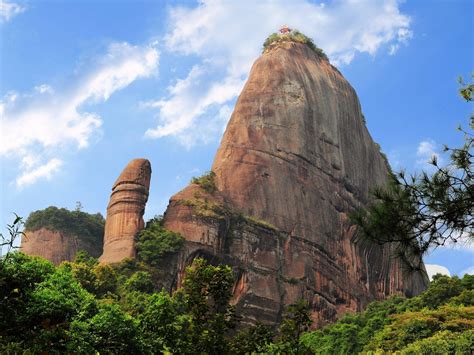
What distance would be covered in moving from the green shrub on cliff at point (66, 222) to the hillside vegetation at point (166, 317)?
1359 cm

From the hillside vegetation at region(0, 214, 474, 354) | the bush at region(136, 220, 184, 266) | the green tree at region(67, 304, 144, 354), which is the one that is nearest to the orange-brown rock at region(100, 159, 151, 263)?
the bush at region(136, 220, 184, 266)

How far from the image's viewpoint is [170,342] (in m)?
14.4

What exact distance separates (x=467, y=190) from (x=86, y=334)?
1160 centimetres

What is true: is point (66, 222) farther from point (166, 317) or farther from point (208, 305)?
point (208, 305)

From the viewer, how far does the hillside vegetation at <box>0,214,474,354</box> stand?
43.5 feet

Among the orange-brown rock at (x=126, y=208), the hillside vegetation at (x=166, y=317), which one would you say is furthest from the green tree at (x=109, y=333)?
the orange-brown rock at (x=126, y=208)

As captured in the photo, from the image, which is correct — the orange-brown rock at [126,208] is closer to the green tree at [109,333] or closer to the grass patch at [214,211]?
the grass patch at [214,211]

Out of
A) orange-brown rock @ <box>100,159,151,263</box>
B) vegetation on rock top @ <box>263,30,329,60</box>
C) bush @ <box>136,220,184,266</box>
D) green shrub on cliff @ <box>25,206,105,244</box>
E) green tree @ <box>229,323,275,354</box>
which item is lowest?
green tree @ <box>229,323,275,354</box>

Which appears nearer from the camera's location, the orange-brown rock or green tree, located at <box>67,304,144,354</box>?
green tree, located at <box>67,304,144,354</box>

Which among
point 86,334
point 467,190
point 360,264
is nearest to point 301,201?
point 360,264

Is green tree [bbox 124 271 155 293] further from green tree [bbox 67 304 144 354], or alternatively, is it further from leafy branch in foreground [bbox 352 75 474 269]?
leafy branch in foreground [bbox 352 75 474 269]

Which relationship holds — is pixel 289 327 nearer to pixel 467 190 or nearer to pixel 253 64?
pixel 467 190

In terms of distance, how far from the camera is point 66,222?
171ft

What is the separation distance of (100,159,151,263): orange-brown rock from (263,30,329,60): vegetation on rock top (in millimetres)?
17330
